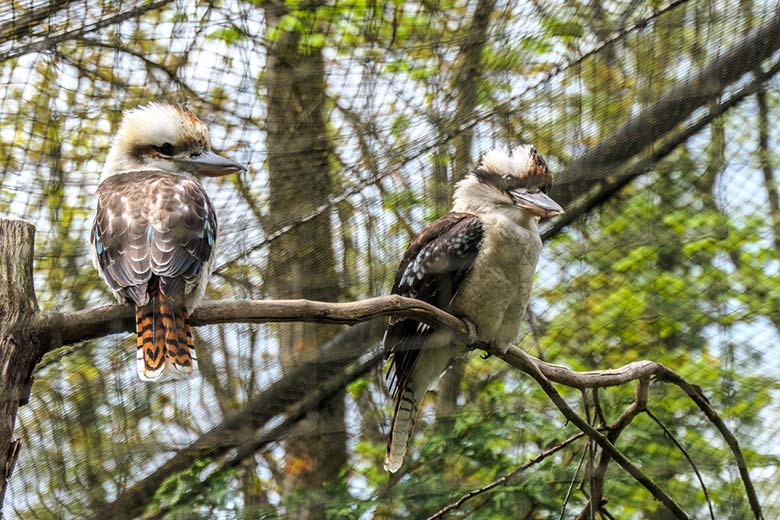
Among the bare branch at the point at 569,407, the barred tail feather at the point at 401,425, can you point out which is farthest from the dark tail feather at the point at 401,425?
the bare branch at the point at 569,407

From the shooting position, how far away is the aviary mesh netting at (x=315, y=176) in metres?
3.45

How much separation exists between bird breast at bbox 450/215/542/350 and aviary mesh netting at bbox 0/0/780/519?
75 cm

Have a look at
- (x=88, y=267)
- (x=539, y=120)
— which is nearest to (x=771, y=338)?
(x=539, y=120)

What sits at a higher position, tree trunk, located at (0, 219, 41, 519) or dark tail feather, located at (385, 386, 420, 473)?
tree trunk, located at (0, 219, 41, 519)

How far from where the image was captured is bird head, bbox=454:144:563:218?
2.84 m

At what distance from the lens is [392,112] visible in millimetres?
3676

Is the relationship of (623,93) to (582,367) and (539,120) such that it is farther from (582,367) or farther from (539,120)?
(582,367)

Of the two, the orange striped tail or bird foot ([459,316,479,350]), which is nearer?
the orange striped tail

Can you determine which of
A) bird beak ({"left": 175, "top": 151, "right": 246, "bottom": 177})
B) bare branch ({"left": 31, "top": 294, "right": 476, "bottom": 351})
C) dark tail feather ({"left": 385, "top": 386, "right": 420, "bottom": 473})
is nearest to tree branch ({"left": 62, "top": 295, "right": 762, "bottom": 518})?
bare branch ({"left": 31, "top": 294, "right": 476, "bottom": 351})

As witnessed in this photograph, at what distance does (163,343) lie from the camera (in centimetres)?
225

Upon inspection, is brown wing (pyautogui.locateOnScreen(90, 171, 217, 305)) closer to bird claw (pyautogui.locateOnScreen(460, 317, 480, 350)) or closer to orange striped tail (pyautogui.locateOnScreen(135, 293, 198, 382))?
orange striped tail (pyautogui.locateOnScreen(135, 293, 198, 382))

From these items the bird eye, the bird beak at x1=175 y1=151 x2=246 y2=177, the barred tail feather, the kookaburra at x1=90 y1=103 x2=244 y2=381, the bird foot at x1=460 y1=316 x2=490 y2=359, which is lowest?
the barred tail feather

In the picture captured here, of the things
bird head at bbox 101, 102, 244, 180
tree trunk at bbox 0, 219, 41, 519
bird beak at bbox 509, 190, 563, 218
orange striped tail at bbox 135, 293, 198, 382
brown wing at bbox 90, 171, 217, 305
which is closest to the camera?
tree trunk at bbox 0, 219, 41, 519

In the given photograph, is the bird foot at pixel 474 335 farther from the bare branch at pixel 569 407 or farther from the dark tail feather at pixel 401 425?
the dark tail feather at pixel 401 425
